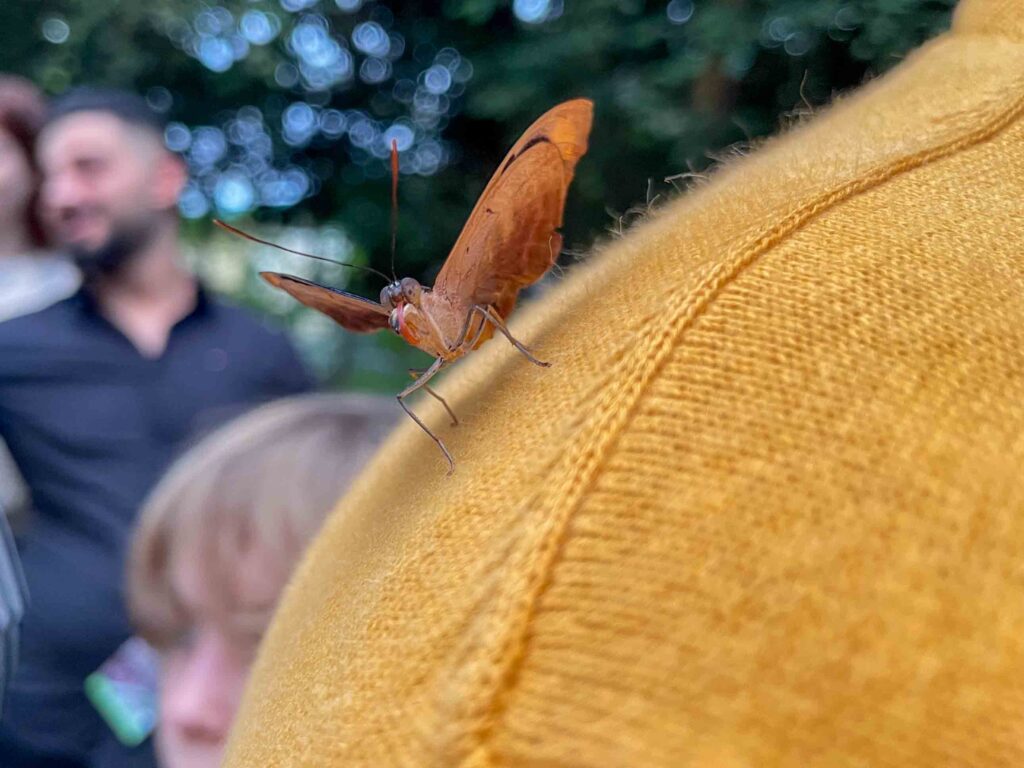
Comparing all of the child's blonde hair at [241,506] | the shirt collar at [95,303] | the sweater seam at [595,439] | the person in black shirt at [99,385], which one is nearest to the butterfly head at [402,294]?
the sweater seam at [595,439]

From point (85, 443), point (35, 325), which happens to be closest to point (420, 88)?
point (35, 325)

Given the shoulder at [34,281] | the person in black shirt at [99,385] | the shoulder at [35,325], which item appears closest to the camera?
the person in black shirt at [99,385]

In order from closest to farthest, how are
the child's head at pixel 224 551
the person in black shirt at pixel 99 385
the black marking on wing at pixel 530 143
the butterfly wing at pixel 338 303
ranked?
the black marking on wing at pixel 530 143 → the butterfly wing at pixel 338 303 → the child's head at pixel 224 551 → the person in black shirt at pixel 99 385

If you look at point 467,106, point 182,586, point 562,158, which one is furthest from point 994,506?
point 467,106

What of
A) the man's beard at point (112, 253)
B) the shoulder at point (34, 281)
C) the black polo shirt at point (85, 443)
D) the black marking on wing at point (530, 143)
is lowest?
the black polo shirt at point (85, 443)

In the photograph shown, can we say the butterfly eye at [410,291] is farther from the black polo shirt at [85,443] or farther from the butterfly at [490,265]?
the black polo shirt at [85,443]

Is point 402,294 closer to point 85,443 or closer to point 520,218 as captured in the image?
point 520,218

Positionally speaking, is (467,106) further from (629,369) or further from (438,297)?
(629,369)
